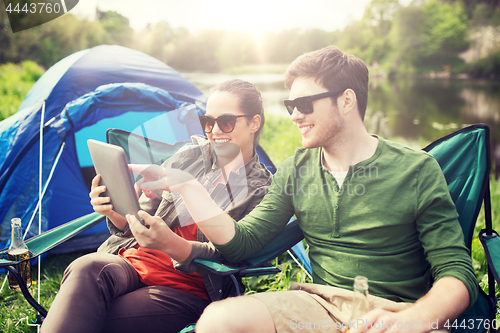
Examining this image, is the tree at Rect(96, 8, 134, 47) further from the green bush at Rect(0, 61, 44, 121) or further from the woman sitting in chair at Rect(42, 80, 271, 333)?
the woman sitting in chair at Rect(42, 80, 271, 333)

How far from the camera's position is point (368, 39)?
156 feet

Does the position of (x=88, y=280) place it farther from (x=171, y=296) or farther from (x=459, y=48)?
(x=459, y=48)

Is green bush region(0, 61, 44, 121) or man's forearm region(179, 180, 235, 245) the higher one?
green bush region(0, 61, 44, 121)

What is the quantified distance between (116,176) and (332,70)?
0.94 meters

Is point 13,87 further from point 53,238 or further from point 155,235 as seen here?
Result: point 155,235

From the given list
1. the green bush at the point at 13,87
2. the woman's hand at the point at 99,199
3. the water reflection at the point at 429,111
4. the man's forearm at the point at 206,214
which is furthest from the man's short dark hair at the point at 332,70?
the green bush at the point at 13,87

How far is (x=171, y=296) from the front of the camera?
4.61 ft

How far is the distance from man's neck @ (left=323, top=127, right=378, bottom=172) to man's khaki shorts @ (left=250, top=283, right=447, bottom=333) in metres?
0.51

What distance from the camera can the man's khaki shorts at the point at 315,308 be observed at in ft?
3.57

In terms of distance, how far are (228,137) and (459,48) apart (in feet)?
168

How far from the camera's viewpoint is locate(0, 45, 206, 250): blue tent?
2.47 metres

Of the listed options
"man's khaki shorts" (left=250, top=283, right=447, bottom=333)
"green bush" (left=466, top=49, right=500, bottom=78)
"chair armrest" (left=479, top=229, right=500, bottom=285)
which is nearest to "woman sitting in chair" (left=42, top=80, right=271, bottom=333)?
"man's khaki shorts" (left=250, top=283, right=447, bottom=333)

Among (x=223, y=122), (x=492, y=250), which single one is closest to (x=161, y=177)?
(x=223, y=122)

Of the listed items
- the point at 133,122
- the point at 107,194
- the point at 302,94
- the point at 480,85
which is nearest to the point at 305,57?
the point at 302,94
